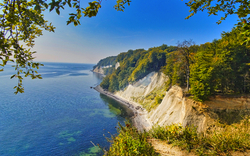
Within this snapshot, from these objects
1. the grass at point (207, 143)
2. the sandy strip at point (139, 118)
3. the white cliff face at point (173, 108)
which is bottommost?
the sandy strip at point (139, 118)

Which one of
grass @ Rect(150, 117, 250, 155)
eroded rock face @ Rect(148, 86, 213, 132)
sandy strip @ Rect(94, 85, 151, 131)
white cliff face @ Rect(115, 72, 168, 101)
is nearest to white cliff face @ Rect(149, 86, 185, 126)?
eroded rock face @ Rect(148, 86, 213, 132)

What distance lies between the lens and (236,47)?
2275 centimetres

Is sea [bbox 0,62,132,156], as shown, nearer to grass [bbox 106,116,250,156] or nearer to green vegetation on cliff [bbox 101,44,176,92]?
grass [bbox 106,116,250,156]

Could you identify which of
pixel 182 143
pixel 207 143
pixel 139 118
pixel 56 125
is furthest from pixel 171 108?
pixel 56 125

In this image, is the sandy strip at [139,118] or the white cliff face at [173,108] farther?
the sandy strip at [139,118]

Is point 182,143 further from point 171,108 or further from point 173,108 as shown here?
point 171,108

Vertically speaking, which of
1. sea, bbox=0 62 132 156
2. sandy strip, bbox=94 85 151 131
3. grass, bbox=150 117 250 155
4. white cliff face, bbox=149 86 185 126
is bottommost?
sea, bbox=0 62 132 156

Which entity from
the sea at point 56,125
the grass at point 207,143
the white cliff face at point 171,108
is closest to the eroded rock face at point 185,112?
the white cliff face at point 171,108

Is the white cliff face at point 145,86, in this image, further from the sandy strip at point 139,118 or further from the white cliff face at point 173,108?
the white cliff face at point 173,108

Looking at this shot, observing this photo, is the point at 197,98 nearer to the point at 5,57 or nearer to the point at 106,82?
the point at 5,57

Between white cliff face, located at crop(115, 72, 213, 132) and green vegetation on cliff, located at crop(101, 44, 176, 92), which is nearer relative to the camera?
white cliff face, located at crop(115, 72, 213, 132)

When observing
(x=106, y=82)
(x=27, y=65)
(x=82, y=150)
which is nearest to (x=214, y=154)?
(x=27, y=65)

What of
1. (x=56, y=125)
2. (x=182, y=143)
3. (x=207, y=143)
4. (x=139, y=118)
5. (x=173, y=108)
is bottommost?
(x=56, y=125)

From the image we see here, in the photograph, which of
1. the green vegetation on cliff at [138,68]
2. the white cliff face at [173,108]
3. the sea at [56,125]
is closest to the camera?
the white cliff face at [173,108]
